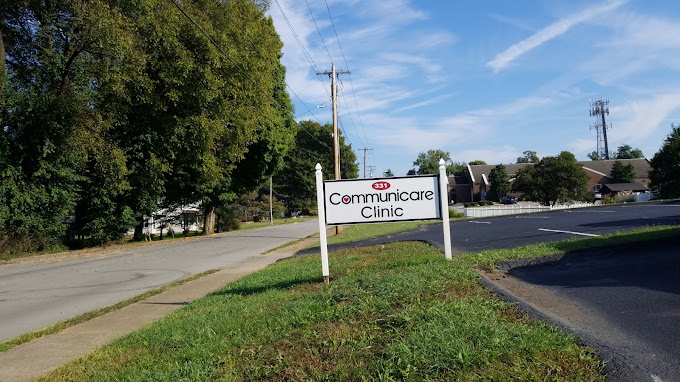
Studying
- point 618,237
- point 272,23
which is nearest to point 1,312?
point 618,237

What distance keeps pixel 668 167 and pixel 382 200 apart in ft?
151

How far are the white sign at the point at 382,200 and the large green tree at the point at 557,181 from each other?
40739 mm

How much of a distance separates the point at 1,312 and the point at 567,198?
45.2 meters

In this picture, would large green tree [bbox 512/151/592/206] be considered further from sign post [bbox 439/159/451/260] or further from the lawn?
the lawn

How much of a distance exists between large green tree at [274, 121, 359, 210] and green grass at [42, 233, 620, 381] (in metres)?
77.1

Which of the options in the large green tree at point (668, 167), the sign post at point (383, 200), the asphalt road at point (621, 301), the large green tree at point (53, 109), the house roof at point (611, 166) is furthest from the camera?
the house roof at point (611, 166)

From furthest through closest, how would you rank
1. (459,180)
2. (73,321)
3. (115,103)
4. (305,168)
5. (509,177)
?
(459,180)
(305,168)
(509,177)
(115,103)
(73,321)

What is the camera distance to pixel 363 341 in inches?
183

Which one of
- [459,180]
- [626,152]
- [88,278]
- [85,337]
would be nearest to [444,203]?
[85,337]

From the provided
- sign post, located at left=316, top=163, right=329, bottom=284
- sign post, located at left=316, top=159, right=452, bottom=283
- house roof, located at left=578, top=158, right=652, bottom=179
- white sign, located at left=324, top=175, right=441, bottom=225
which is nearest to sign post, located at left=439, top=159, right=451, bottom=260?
sign post, located at left=316, top=159, right=452, bottom=283

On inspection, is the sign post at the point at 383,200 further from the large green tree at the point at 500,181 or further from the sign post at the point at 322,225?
the large green tree at the point at 500,181

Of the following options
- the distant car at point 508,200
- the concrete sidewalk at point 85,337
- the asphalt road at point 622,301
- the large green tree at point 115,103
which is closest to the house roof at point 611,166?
the distant car at point 508,200

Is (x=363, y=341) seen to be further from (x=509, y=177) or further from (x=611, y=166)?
(x=611, y=166)

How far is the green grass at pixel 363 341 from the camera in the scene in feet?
12.3
